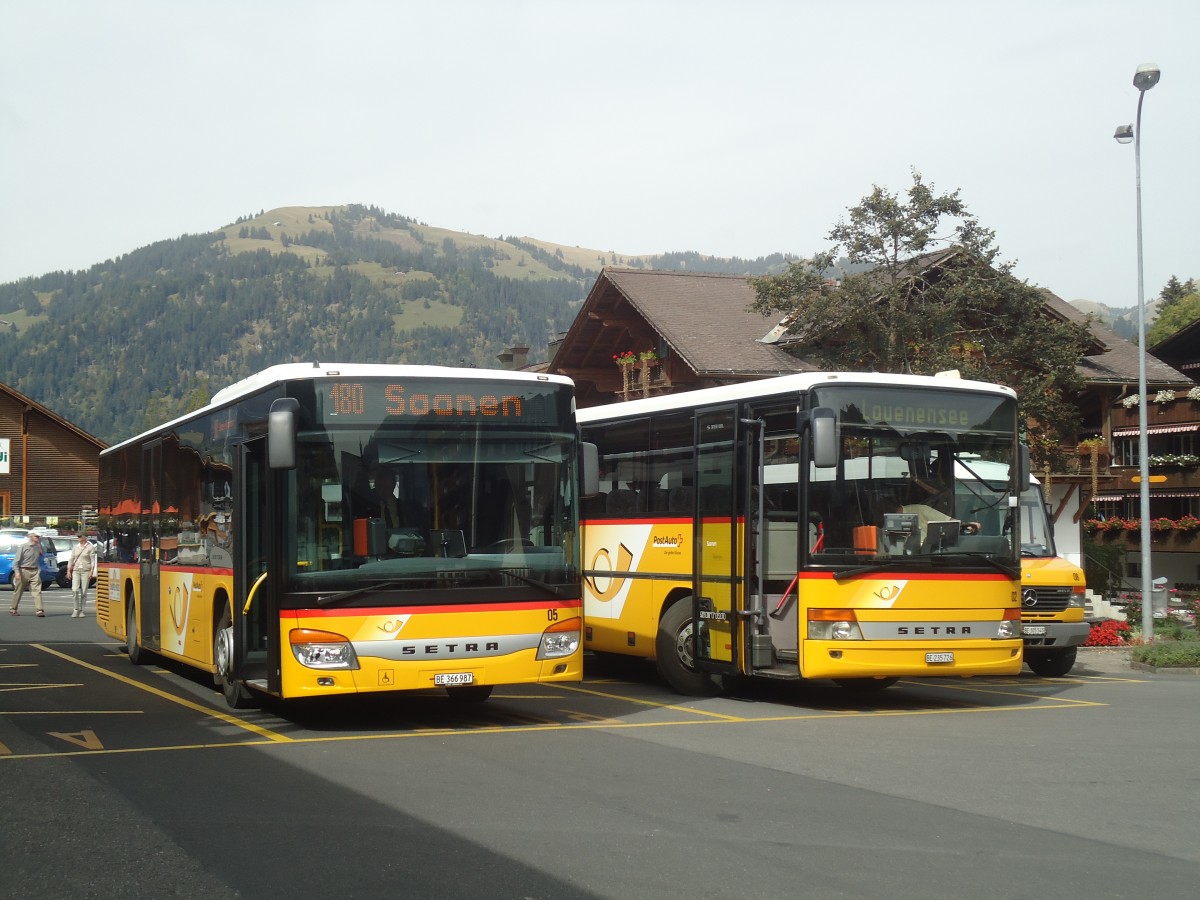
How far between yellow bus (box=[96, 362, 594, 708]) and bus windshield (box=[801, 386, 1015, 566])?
8.40 feet

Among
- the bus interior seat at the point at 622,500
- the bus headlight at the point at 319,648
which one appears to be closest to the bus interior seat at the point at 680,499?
A: the bus interior seat at the point at 622,500

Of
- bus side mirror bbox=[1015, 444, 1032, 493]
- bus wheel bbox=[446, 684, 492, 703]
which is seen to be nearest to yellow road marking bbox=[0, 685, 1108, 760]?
bus wheel bbox=[446, 684, 492, 703]

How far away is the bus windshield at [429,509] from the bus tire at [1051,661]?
9308mm

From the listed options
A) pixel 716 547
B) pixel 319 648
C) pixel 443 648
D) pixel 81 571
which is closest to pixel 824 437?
pixel 716 547

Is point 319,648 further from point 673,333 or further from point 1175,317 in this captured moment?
point 1175,317

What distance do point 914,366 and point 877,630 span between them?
17.1m

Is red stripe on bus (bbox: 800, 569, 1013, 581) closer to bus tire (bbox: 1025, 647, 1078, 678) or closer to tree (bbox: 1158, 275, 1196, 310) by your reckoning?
bus tire (bbox: 1025, 647, 1078, 678)

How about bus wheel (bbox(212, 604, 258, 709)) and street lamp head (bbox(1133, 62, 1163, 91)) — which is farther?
street lamp head (bbox(1133, 62, 1163, 91))

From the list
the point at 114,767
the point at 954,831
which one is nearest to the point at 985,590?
the point at 954,831

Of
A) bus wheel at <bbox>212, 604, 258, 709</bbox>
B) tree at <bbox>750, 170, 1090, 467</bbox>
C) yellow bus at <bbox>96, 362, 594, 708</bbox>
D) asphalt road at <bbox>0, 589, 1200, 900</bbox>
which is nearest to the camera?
asphalt road at <bbox>0, 589, 1200, 900</bbox>

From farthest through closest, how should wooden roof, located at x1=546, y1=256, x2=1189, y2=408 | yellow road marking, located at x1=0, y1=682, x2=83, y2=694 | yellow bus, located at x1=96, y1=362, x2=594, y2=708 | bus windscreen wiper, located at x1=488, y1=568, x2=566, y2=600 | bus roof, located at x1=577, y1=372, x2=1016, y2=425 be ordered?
wooden roof, located at x1=546, y1=256, x2=1189, y2=408 < yellow road marking, located at x1=0, y1=682, x2=83, y2=694 < bus roof, located at x1=577, y1=372, x2=1016, y2=425 < bus windscreen wiper, located at x1=488, y1=568, x2=566, y2=600 < yellow bus, located at x1=96, y1=362, x2=594, y2=708

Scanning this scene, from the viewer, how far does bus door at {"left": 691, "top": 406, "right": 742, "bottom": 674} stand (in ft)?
48.5

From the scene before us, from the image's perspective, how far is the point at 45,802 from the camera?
879 cm

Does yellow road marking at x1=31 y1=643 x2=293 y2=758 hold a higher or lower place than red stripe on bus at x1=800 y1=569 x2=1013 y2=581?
lower
